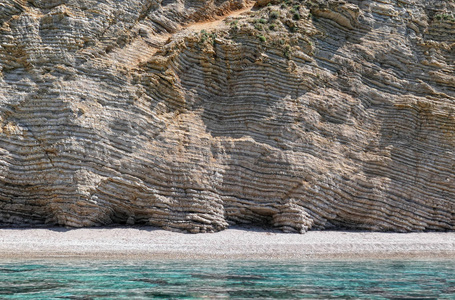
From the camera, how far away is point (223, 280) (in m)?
8.54

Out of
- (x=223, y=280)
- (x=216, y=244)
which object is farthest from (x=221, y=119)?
(x=223, y=280)

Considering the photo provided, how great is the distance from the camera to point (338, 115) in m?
18.8

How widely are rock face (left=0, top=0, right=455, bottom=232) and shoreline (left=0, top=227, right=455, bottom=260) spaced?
2.29 feet

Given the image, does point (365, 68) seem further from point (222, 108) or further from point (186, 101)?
point (186, 101)

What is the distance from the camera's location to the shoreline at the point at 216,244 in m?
12.5

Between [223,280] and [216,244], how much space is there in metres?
5.51

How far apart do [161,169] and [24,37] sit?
7.04m

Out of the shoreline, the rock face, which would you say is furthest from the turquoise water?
the rock face

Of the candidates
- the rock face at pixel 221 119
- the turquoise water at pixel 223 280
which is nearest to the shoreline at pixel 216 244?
the rock face at pixel 221 119

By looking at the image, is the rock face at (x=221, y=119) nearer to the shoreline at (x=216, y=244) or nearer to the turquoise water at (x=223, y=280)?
the shoreline at (x=216, y=244)

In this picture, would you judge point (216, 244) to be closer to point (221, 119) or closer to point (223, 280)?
point (223, 280)

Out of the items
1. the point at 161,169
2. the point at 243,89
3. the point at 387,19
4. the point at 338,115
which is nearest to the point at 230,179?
the point at 161,169

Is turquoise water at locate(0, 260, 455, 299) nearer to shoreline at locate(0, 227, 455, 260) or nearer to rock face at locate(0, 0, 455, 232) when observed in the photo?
A: shoreline at locate(0, 227, 455, 260)

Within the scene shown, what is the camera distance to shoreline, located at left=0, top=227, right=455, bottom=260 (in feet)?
41.2
